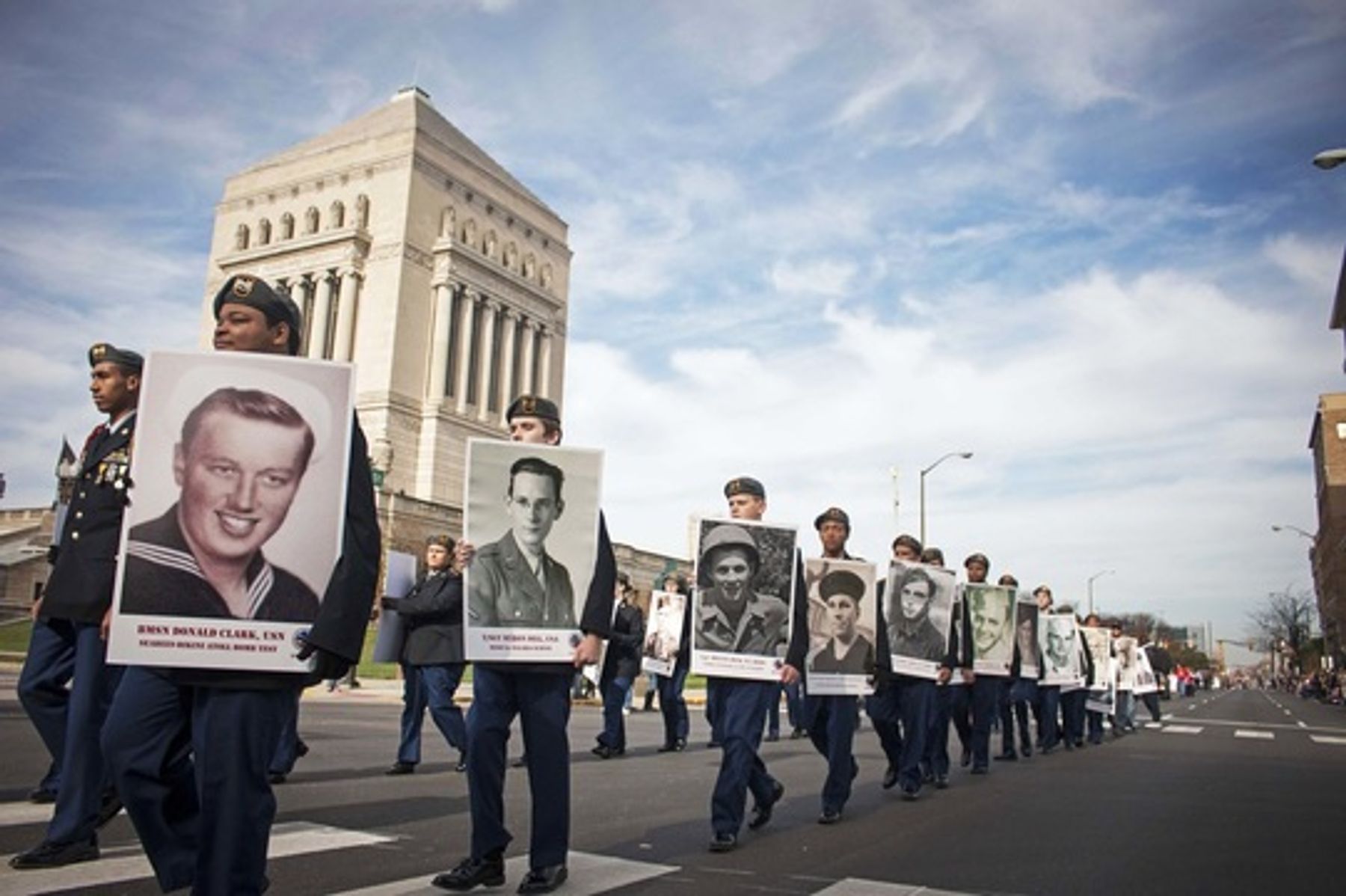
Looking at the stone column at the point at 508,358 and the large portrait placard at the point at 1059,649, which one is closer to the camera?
the large portrait placard at the point at 1059,649

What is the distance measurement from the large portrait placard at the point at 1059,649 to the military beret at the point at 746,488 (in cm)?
912

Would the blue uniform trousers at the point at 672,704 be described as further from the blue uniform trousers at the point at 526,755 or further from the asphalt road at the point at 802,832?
the blue uniform trousers at the point at 526,755

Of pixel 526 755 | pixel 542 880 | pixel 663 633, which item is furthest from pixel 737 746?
pixel 663 633

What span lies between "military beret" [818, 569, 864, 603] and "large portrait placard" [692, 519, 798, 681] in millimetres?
1540

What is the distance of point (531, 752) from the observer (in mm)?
5395

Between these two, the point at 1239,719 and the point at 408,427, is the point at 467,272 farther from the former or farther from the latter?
the point at 1239,719

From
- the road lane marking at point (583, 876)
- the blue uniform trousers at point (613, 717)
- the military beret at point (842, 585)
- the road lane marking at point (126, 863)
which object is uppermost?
the military beret at point (842, 585)

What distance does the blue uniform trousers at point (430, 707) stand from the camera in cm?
978

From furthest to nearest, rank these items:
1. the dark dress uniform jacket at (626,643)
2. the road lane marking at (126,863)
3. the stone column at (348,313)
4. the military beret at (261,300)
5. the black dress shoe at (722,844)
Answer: the stone column at (348,313) → the dark dress uniform jacket at (626,643) → the black dress shoe at (722,844) → the road lane marking at (126,863) → the military beret at (261,300)

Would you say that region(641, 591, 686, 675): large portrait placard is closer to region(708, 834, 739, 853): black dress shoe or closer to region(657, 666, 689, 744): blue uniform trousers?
region(657, 666, 689, 744): blue uniform trousers

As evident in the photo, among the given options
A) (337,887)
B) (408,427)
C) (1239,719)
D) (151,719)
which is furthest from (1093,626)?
(408,427)

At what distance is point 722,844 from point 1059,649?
1076 centimetres

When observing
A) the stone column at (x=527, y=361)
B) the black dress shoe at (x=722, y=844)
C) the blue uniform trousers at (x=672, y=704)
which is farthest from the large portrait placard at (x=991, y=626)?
the stone column at (x=527, y=361)

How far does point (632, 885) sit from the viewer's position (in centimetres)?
540
